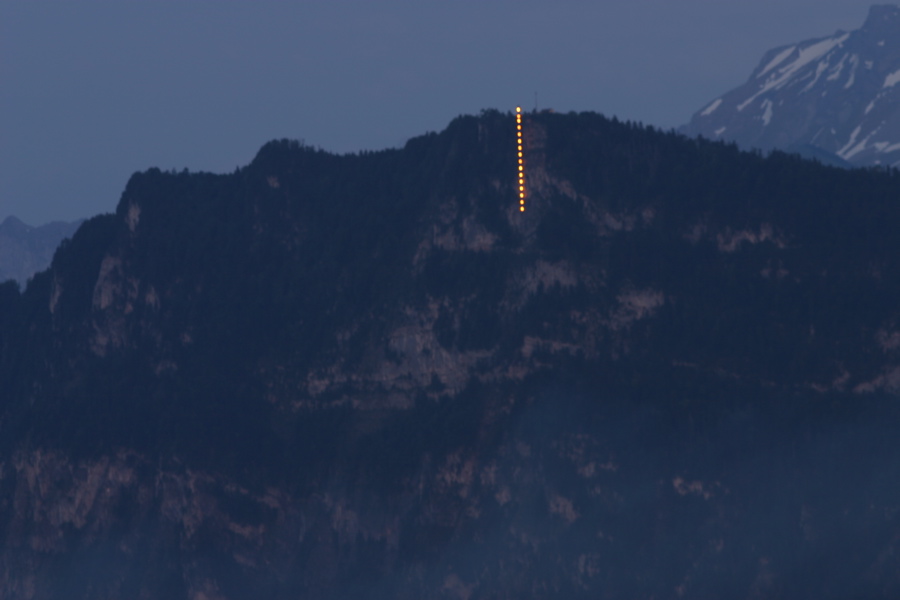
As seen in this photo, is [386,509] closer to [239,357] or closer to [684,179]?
[239,357]

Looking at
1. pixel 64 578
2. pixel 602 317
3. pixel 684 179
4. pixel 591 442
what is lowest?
pixel 64 578

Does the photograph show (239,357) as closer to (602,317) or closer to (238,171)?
(238,171)

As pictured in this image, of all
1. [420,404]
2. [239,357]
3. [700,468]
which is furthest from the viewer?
[239,357]

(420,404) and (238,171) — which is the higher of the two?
(238,171)

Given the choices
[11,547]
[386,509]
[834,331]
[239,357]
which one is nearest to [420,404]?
[386,509]

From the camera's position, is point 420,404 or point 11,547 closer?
point 420,404

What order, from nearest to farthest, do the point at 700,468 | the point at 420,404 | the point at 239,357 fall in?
the point at 700,468
the point at 420,404
the point at 239,357
